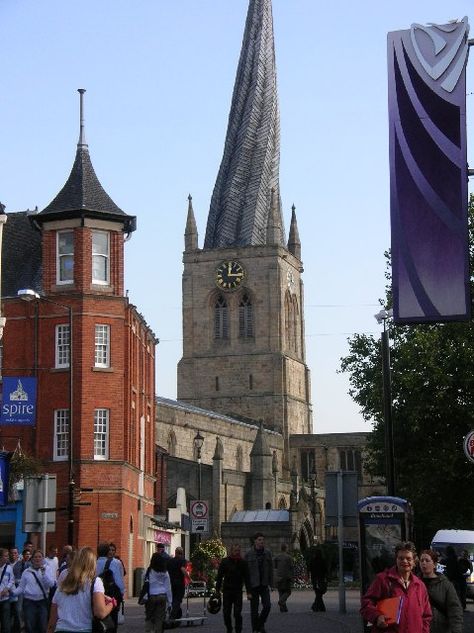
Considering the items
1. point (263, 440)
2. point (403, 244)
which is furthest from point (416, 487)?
point (263, 440)

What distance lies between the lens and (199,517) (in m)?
37.9

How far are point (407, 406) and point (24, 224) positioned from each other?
17.0 metres

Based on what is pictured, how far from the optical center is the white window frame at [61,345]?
5138 cm

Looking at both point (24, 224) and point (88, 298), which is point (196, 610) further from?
point (24, 224)

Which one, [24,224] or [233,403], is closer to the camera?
[24,224]

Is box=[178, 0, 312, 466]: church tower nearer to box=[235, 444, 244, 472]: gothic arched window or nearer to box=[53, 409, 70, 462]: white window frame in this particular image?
box=[235, 444, 244, 472]: gothic arched window

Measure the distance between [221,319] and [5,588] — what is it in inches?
4658

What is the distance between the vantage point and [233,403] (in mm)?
137750

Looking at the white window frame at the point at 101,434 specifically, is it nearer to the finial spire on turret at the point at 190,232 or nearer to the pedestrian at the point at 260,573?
the pedestrian at the point at 260,573

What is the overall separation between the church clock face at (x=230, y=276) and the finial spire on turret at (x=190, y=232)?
460cm

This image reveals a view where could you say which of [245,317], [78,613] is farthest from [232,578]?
[245,317]

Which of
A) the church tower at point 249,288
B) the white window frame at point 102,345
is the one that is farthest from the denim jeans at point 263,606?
the church tower at point 249,288

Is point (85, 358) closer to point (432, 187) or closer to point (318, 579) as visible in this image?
point (318, 579)

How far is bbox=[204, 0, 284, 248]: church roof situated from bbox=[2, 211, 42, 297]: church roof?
85.1 metres
